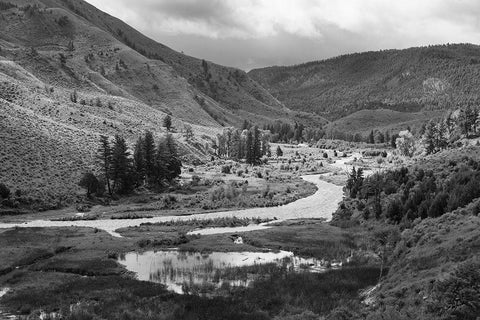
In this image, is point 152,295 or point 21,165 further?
point 21,165

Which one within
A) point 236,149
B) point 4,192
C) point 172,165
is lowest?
point 4,192

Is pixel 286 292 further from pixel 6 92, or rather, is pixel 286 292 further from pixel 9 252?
pixel 6 92

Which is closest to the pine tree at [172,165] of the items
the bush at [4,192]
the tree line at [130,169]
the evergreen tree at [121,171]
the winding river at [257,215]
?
the tree line at [130,169]

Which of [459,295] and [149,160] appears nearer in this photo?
[459,295]

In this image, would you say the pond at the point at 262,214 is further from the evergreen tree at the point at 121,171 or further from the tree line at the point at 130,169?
the evergreen tree at the point at 121,171

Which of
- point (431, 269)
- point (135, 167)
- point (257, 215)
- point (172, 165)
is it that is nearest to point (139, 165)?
point (135, 167)

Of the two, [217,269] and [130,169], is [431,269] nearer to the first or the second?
[217,269]

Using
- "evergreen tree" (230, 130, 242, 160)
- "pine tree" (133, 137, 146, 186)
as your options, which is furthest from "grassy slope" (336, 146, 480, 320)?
"evergreen tree" (230, 130, 242, 160)

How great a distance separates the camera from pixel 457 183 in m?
54.0

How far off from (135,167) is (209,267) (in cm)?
6418

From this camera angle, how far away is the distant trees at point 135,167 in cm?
9900

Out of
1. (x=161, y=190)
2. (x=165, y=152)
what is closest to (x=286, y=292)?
(x=161, y=190)

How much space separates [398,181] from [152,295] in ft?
163

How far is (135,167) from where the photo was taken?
10600 centimetres
